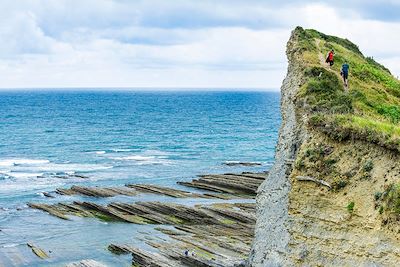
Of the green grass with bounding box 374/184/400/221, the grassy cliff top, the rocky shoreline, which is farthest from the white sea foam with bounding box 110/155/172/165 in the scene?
the green grass with bounding box 374/184/400/221

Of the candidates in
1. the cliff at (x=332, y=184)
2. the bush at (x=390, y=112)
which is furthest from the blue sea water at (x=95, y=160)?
the bush at (x=390, y=112)

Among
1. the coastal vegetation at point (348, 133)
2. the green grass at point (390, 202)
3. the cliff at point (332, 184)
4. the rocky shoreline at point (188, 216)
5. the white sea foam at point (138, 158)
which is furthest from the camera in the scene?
the white sea foam at point (138, 158)

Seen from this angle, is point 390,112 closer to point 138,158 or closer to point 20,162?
point 138,158

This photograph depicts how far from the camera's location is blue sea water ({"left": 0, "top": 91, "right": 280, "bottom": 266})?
5197cm

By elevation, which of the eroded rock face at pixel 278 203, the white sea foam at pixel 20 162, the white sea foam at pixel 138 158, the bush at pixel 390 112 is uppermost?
the bush at pixel 390 112

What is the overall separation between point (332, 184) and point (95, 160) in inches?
3197

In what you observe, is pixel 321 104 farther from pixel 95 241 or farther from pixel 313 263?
pixel 95 241

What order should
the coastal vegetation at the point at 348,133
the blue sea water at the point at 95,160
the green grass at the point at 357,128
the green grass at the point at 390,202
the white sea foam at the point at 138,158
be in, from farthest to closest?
the white sea foam at the point at 138,158
the blue sea water at the point at 95,160
the green grass at the point at 357,128
the coastal vegetation at the point at 348,133
the green grass at the point at 390,202

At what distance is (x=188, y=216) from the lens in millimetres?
55281

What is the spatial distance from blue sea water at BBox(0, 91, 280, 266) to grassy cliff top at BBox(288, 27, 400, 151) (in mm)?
21848

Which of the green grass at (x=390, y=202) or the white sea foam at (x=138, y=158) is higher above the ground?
the green grass at (x=390, y=202)

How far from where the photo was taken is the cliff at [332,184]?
1978 cm

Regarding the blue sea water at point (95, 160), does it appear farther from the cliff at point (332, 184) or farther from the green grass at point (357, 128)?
the green grass at point (357, 128)

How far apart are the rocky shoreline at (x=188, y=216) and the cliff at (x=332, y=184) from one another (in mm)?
11685
